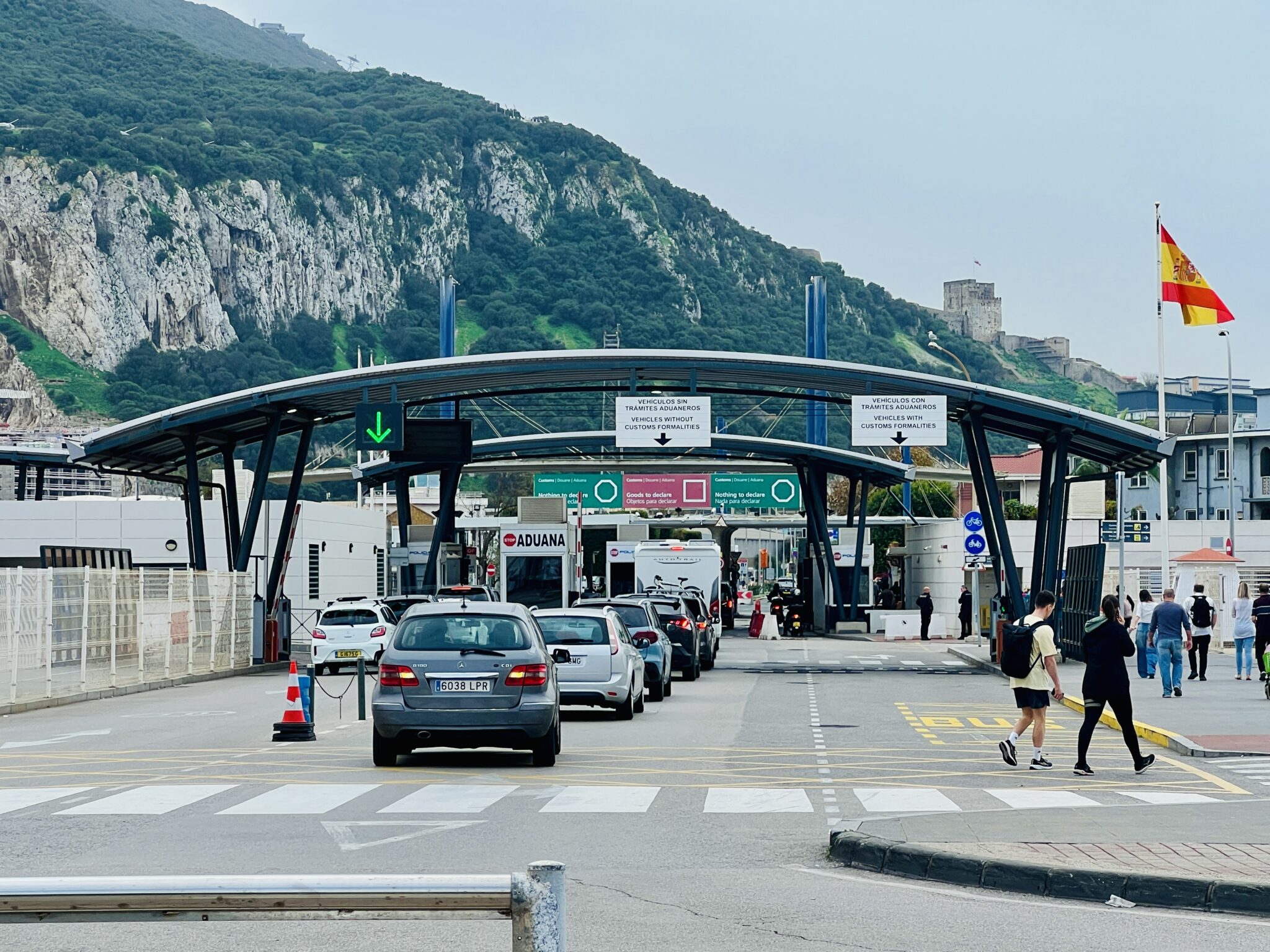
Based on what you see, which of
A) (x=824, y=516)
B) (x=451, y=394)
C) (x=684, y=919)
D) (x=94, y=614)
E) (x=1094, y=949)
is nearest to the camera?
(x=1094, y=949)

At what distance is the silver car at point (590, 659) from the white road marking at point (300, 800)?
7764 millimetres

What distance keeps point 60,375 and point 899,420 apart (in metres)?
131

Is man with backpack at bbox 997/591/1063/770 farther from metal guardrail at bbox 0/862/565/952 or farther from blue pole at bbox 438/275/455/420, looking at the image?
blue pole at bbox 438/275/455/420

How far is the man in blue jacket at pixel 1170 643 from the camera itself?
25031mm

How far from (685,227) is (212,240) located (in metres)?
51.9

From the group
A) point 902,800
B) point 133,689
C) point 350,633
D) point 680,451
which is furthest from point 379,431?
point 902,800

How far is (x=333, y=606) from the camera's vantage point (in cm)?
3362

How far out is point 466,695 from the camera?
15.4 meters

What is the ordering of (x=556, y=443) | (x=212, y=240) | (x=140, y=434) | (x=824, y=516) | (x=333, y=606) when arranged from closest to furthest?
(x=333, y=606) → (x=140, y=434) → (x=556, y=443) → (x=824, y=516) → (x=212, y=240)

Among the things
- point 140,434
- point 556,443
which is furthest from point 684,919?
point 556,443

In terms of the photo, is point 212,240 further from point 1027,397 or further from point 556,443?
point 1027,397

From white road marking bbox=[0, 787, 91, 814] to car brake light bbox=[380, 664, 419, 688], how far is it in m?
2.80

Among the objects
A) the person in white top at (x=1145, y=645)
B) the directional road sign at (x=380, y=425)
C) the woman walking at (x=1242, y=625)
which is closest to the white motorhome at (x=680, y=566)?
the directional road sign at (x=380, y=425)

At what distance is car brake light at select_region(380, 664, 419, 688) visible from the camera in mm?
15352
